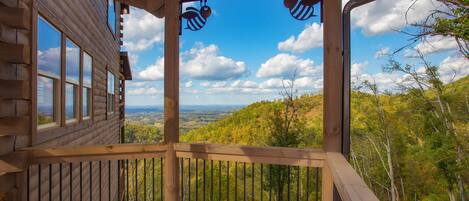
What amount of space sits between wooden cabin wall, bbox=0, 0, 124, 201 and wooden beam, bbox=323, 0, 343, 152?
2.11m

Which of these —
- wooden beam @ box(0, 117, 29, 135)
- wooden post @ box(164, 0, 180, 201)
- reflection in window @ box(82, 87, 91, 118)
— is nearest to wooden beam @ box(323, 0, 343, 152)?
wooden post @ box(164, 0, 180, 201)

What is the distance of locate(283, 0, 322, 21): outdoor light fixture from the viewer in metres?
2.14

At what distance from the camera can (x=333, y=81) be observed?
2.04 metres

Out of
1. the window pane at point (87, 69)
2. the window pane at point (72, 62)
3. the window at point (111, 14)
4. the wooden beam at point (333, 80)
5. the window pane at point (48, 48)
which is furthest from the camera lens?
the window at point (111, 14)

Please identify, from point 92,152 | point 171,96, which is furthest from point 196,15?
point 92,152

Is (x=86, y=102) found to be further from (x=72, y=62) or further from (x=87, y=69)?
(x=72, y=62)

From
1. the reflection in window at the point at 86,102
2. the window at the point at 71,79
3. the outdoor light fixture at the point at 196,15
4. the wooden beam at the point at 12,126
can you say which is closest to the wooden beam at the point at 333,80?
the outdoor light fixture at the point at 196,15

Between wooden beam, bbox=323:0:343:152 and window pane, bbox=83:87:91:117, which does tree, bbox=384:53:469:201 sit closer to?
wooden beam, bbox=323:0:343:152

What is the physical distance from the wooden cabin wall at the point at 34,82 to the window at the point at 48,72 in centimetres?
13

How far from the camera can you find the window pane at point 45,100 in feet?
9.89

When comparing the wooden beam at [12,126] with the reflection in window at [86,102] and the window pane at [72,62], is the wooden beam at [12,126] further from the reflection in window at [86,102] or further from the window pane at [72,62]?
the reflection in window at [86,102]

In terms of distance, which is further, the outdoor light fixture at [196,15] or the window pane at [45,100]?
the window pane at [45,100]

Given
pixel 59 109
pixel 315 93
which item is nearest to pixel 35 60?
pixel 59 109

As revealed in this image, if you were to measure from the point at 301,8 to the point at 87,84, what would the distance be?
4.15 meters
